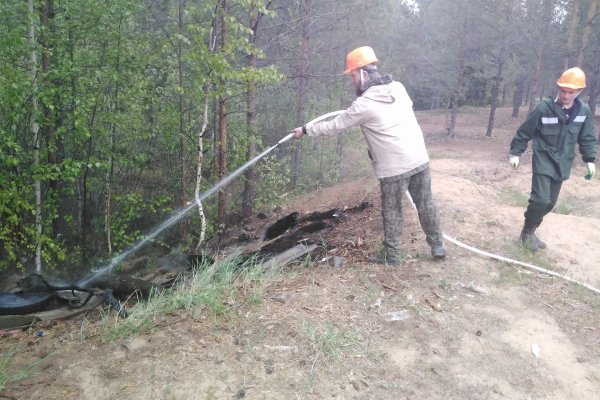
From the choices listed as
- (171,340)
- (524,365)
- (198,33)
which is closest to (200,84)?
(198,33)

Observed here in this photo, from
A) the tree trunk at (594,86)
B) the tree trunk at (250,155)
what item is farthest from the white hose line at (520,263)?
the tree trunk at (594,86)

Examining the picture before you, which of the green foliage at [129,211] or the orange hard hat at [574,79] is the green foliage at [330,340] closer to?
the orange hard hat at [574,79]

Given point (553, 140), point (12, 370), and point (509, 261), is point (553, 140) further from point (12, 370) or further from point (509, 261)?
point (12, 370)

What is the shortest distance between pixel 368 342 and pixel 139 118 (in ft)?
19.5

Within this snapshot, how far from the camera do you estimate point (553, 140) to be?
5.26 m

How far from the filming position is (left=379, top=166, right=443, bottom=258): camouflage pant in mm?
4680

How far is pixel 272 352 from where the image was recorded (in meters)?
3.33

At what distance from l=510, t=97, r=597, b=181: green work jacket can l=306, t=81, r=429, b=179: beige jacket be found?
168 centimetres

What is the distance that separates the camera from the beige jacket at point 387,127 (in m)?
4.43

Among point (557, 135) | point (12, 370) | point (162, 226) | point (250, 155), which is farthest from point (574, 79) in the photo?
point (162, 226)

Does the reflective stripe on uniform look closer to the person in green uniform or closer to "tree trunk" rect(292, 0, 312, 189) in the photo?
the person in green uniform

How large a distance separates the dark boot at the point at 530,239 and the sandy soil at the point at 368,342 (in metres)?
0.16

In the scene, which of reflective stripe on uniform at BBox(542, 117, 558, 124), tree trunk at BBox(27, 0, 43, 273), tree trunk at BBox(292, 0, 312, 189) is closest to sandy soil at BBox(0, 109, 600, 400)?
reflective stripe on uniform at BBox(542, 117, 558, 124)

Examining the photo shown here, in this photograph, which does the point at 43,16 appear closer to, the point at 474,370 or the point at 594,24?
the point at 474,370
